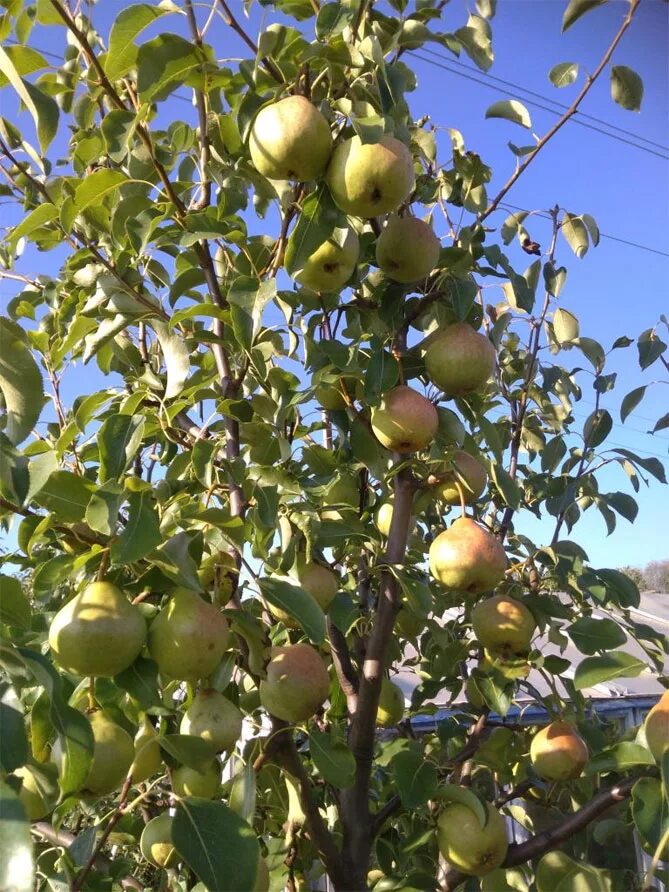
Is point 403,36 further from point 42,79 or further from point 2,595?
point 2,595

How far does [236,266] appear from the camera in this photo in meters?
1.30

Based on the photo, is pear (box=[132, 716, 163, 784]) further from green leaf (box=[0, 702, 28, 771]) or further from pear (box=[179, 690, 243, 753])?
green leaf (box=[0, 702, 28, 771])

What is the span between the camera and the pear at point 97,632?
875 millimetres

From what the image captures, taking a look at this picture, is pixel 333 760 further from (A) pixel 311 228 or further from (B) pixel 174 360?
(A) pixel 311 228

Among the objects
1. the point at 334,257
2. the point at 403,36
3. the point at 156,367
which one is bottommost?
the point at 156,367

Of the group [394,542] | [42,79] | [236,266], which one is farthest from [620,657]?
[42,79]

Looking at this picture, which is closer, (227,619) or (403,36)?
(227,619)

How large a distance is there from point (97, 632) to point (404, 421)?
627 mm

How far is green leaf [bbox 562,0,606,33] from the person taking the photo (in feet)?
4.42

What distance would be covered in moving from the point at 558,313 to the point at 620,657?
106 centimetres

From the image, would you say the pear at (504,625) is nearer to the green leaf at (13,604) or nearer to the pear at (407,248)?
the pear at (407,248)

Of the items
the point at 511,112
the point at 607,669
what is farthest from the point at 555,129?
the point at 607,669

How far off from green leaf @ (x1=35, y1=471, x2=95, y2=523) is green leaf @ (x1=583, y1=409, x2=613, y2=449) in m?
1.30

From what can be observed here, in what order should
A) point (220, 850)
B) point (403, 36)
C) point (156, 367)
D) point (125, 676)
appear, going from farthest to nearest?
point (156, 367) → point (403, 36) → point (125, 676) → point (220, 850)
